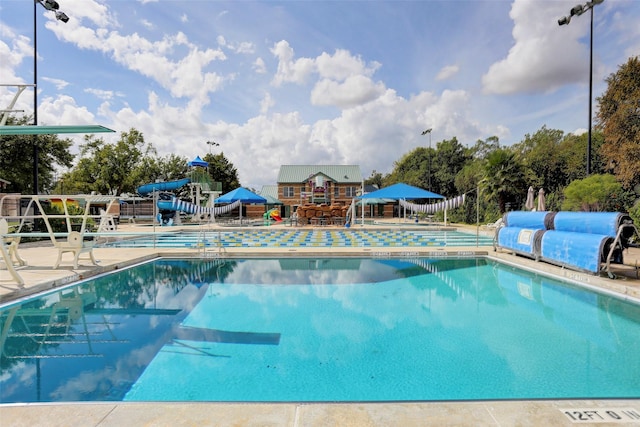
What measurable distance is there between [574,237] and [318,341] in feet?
19.9

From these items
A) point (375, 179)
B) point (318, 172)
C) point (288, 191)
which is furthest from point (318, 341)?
point (375, 179)

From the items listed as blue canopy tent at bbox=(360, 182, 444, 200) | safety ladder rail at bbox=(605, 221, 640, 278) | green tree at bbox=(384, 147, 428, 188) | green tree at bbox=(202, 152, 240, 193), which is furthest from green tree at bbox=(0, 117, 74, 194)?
green tree at bbox=(384, 147, 428, 188)

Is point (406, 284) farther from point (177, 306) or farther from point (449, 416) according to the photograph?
point (449, 416)

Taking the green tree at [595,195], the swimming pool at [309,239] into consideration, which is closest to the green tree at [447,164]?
the swimming pool at [309,239]

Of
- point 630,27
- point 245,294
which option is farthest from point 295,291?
point 630,27

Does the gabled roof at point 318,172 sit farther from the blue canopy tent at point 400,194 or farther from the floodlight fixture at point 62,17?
the floodlight fixture at point 62,17

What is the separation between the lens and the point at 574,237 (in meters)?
7.11

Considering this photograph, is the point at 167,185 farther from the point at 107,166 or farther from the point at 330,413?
the point at 330,413

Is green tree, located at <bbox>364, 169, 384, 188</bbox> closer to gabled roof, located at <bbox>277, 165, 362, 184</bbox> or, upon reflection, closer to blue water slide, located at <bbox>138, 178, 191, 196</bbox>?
gabled roof, located at <bbox>277, 165, 362, 184</bbox>

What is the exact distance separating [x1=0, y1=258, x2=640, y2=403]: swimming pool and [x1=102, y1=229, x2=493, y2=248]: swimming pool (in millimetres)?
5611

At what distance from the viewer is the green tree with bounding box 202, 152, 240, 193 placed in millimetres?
41875

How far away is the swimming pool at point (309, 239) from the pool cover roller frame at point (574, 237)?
3582mm

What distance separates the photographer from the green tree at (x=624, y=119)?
14.9m

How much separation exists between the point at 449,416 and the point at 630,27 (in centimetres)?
1801
